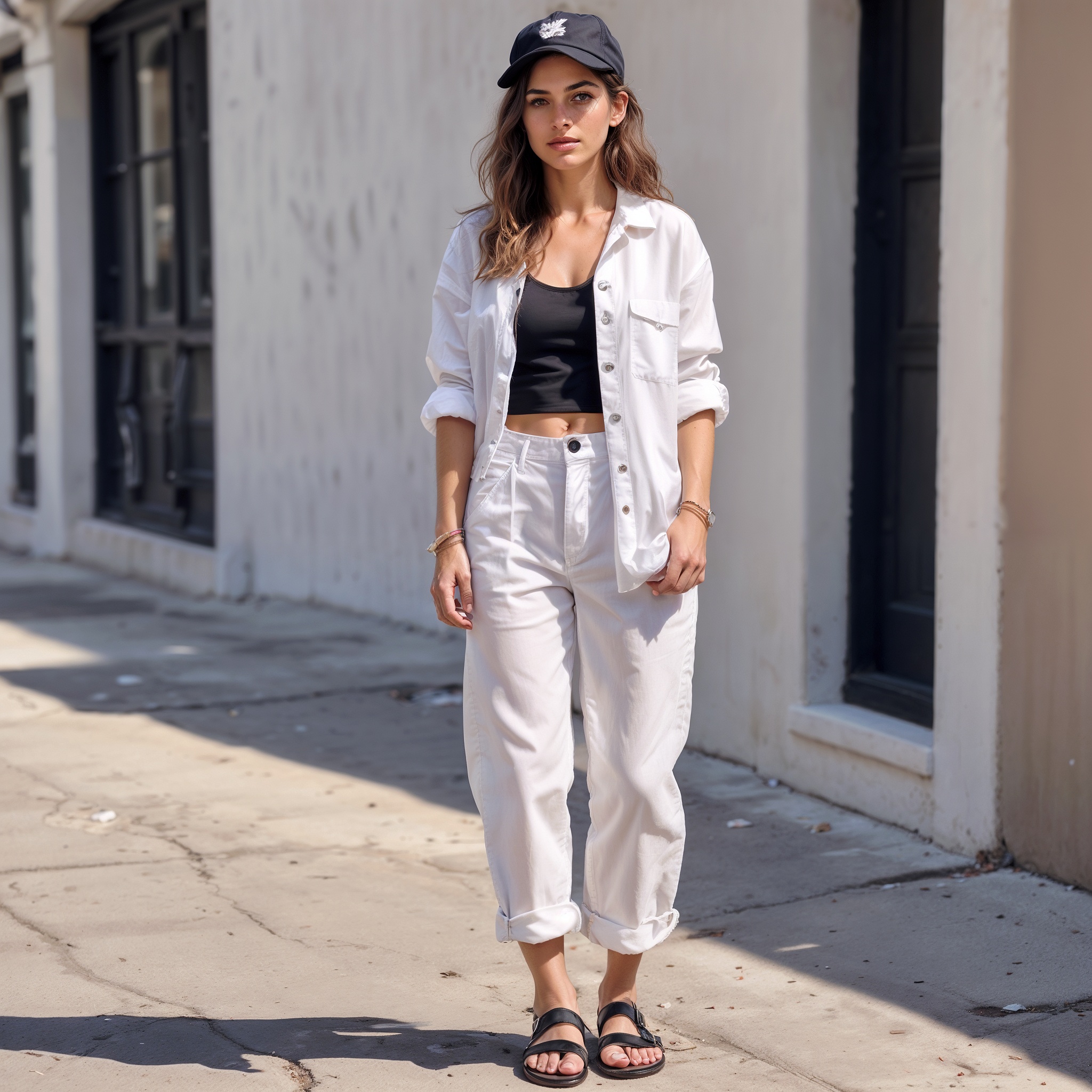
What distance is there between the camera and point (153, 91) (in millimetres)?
10930

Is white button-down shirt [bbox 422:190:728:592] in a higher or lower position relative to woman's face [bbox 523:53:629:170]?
lower

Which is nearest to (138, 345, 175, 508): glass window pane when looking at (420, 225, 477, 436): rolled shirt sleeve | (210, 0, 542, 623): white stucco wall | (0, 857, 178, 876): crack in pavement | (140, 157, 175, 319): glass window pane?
(140, 157, 175, 319): glass window pane

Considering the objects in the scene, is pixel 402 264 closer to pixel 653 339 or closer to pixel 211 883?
pixel 211 883

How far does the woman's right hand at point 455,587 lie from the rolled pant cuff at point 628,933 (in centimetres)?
64

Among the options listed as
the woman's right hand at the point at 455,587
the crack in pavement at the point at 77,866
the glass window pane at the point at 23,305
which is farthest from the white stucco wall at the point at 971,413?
the glass window pane at the point at 23,305

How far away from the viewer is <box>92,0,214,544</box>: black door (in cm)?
1025

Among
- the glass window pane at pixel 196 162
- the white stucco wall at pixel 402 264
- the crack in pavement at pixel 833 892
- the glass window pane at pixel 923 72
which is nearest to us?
the crack in pavement at pixel 833 892

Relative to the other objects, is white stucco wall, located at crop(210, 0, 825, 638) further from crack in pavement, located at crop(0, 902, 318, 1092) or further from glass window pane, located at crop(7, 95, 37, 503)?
glass window pane, located at crop(7, 95, 37, 503)

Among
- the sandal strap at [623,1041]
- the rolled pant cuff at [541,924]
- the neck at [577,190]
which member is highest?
the neck at [577,190]

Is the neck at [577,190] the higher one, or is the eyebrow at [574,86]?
the eyebrow at [574,86]

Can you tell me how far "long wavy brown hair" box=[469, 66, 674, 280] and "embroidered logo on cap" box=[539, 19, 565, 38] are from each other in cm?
8

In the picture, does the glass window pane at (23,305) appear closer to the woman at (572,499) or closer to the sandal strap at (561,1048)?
the woman at (572,499)

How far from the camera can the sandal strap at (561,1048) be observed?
10.0ft

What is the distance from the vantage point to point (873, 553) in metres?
5.14
